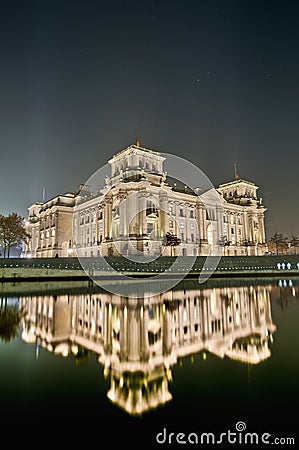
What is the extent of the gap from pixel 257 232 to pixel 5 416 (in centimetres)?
10254

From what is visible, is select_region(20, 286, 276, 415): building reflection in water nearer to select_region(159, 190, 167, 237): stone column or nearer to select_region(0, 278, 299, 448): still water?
select_region(0, 278, 299, 448): still water

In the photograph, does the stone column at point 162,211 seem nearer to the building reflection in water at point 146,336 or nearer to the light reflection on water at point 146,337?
the building reflection in water at point 146,336

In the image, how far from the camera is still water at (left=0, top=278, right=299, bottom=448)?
4.37 meters

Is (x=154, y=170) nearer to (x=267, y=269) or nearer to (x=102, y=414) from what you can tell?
(x=267, y=269)

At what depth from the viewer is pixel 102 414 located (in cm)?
467

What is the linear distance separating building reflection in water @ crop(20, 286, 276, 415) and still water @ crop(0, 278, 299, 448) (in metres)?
0.03

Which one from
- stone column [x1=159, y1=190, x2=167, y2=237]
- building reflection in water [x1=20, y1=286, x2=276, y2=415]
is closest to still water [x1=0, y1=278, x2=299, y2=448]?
building reflection in water [x1=20, y1=286, x2=276, y2=415]

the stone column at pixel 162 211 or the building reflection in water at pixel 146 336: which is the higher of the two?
the stone column at pixel 162 211

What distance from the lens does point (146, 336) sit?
961 cm

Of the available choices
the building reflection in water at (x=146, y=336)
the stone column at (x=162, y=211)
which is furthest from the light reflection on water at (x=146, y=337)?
the stone column at (x=162, y=211)

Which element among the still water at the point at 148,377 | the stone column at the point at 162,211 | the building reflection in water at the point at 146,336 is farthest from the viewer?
the stone column at the point at 162,211

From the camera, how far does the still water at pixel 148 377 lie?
4.37 m

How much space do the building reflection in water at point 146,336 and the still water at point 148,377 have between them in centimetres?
3

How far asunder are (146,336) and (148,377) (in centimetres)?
348
